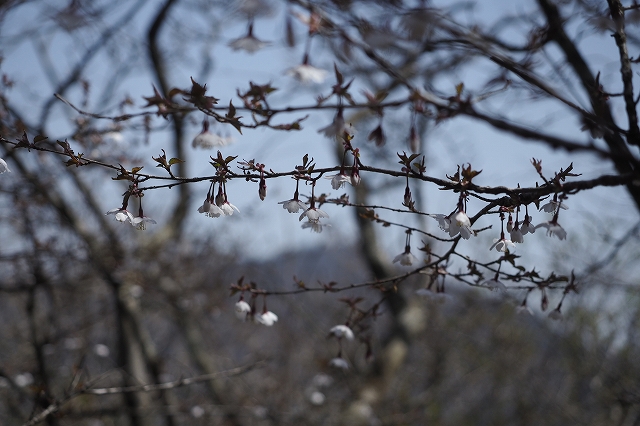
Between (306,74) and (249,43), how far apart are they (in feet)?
0.81

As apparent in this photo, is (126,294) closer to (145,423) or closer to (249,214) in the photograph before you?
(145,423)

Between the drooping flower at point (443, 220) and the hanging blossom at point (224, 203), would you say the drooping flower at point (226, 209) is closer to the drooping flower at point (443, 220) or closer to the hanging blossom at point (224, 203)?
the hanging blossom at point (224, 203)

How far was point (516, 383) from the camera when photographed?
11.3 metres

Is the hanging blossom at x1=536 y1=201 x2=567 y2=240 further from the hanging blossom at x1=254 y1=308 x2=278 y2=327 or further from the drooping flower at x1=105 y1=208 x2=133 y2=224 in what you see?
the drooping flower at x1=105 y1=208 x2=133 y2=224

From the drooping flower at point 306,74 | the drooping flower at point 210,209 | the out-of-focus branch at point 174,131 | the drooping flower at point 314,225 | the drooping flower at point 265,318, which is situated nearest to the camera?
the drooping flower at point 210,209

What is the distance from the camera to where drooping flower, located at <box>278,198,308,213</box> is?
5.64 ft

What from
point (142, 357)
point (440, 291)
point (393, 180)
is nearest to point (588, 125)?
point (440, 291)

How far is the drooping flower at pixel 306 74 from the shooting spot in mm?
1929

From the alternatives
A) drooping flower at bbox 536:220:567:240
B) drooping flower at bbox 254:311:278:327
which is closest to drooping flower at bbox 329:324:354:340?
drooping flower at bbox 254:311:278:327

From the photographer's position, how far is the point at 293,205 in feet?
5.65

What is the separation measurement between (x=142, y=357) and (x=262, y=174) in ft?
17.9

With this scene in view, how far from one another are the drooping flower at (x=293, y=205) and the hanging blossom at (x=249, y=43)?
620 mm

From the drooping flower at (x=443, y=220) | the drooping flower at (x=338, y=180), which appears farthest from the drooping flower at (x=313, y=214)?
the drooping flower at (x=443, y=220)

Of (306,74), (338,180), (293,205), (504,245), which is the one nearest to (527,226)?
(504,245)
